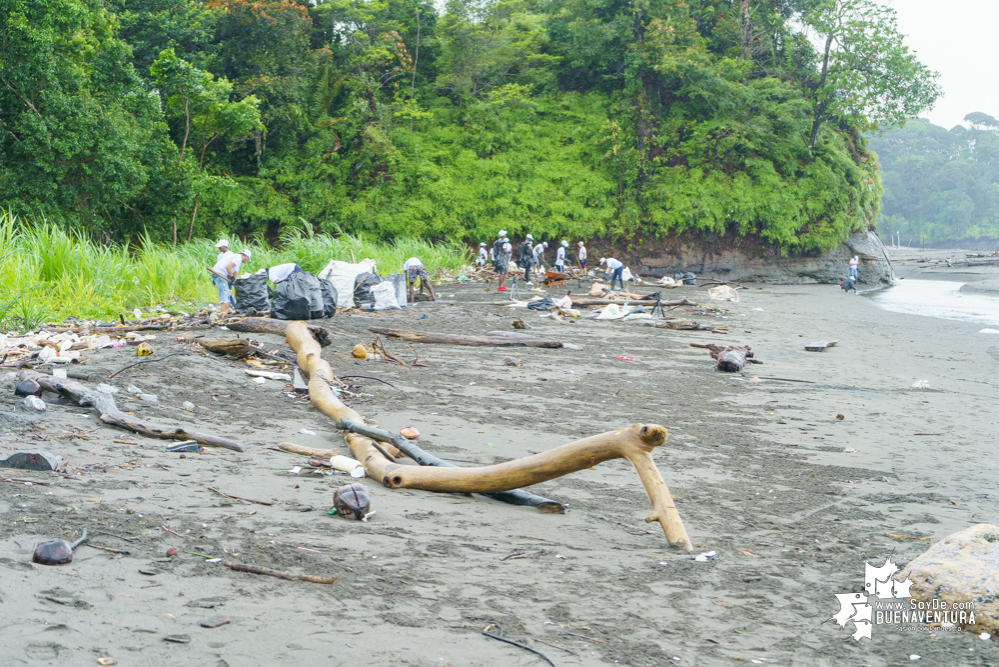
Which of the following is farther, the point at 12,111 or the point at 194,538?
the point at 12,111

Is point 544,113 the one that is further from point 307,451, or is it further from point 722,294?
point 307,451

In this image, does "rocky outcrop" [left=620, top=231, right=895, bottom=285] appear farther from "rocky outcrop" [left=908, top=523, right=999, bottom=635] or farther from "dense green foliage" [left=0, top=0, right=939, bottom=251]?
"rocky outcrop" [left=908, top=523, right=999, bottom=635]

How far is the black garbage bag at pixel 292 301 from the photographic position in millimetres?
11734

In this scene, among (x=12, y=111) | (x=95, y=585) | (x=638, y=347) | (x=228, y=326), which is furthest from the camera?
(x=12, y=111)

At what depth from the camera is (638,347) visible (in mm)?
12336

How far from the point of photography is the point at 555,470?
13.9 ft

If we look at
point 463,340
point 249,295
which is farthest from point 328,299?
point 463,340

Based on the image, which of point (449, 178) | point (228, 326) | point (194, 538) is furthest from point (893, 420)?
point (449, 178)

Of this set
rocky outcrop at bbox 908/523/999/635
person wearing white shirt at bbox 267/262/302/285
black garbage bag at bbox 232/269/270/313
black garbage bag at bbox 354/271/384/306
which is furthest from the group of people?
rocky outcrop at bbox 908/523/999/635

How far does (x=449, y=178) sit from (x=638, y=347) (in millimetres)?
21199

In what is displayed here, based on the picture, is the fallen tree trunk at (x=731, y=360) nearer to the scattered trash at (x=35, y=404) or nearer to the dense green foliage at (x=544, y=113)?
the scattered trash at (x=35, y=404)

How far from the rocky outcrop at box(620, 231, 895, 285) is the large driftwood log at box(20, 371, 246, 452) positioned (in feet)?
93.2

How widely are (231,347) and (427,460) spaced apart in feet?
13.3

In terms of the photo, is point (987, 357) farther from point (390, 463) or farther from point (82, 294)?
point (82, 294)
